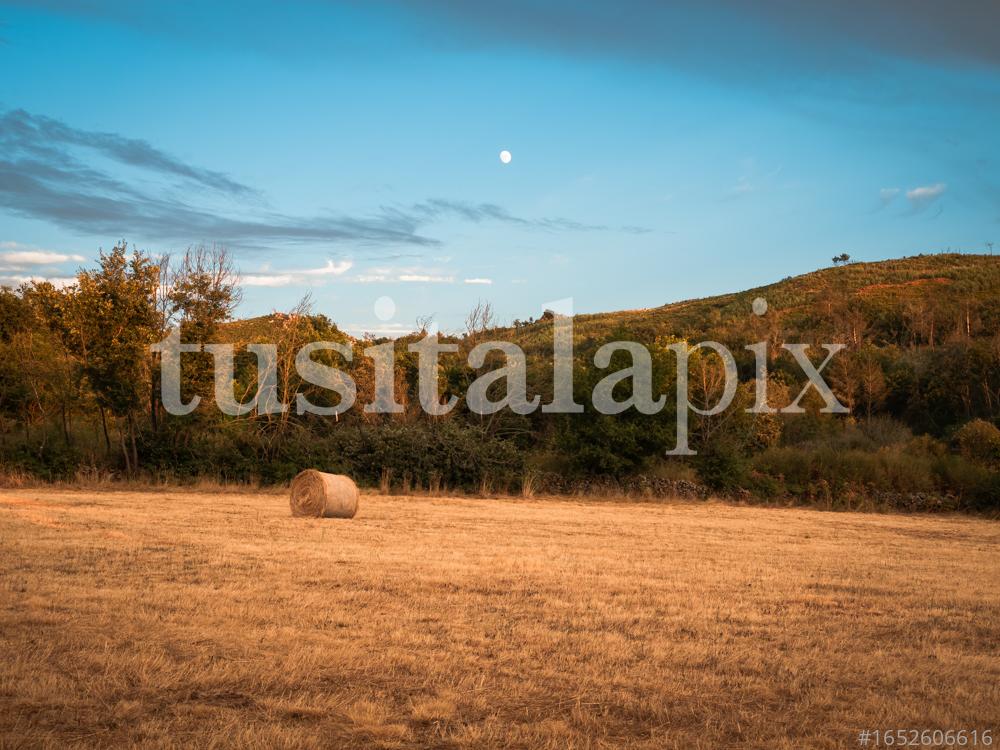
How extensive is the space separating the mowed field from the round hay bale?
10.4 feet

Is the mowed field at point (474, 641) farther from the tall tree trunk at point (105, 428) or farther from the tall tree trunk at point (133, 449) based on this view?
the tall tree trunk at point (105, 428)

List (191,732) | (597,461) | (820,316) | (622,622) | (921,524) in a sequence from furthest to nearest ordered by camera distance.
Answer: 1. (820,316)
2. (597,461)
3. (921,524)
4. (622,622)
5. (191,732)

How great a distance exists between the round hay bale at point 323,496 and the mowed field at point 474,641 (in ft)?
10.4

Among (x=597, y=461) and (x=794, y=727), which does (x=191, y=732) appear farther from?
(x=597, y=461)

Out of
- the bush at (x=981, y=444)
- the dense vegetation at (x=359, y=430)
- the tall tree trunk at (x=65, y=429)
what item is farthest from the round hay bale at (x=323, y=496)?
the bush at (x=981, y=444)

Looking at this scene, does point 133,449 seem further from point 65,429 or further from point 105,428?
point 65,429

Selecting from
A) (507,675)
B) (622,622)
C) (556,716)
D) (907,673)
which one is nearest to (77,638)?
(507,675)

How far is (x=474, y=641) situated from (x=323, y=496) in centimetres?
1129

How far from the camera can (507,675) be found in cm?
716

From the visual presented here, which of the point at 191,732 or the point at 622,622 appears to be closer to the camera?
the point at 191,732

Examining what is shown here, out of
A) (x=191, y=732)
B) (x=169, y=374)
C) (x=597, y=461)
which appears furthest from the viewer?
(x=597, y=461)

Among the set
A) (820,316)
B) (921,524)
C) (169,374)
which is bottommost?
(921,524)

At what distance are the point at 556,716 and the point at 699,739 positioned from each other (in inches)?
40.1

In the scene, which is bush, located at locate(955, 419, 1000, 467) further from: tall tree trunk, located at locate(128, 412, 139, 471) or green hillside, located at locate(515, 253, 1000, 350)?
tall tree trunk, located at locate(128, 412, 139, 471)
